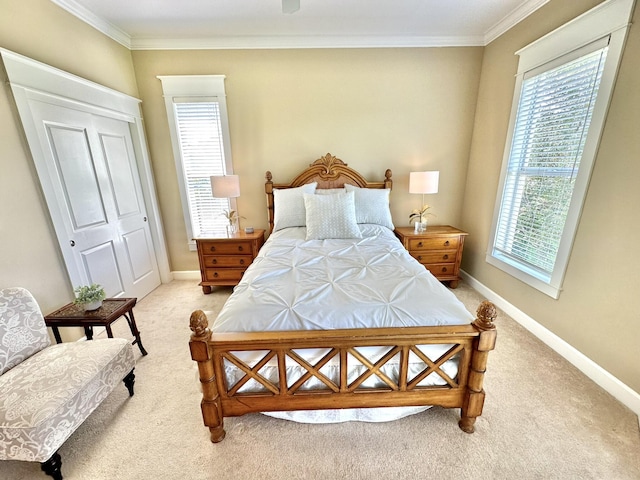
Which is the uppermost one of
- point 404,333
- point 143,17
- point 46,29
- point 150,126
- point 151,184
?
point 143,17

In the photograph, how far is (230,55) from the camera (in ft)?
9.64

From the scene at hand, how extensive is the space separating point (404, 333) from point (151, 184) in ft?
10.8

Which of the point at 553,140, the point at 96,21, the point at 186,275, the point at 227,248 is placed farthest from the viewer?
the point at 186,275

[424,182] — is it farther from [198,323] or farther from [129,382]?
[129,382]

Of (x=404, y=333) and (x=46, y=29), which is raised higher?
(x=46, y=29)

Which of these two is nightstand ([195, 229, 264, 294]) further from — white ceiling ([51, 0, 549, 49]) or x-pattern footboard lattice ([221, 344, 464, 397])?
white ceiling ([51, 0, 549, 49])

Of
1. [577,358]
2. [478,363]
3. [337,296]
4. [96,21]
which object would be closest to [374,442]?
[478,363]

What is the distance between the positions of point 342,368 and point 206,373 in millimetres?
683

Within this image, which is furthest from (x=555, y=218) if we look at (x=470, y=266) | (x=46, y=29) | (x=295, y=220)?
(x=46, y=29)

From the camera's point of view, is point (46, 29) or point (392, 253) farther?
point (392, 253)

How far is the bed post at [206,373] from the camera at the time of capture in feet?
4.03

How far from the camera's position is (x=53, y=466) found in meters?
1.23

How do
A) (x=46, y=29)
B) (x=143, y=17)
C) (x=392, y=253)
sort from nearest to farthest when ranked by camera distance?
1. (x=46, y=29)
2. (x=392, y=253)
3. (x=143, y=17)

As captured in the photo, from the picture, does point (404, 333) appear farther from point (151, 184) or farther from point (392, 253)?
point (151, 184)
